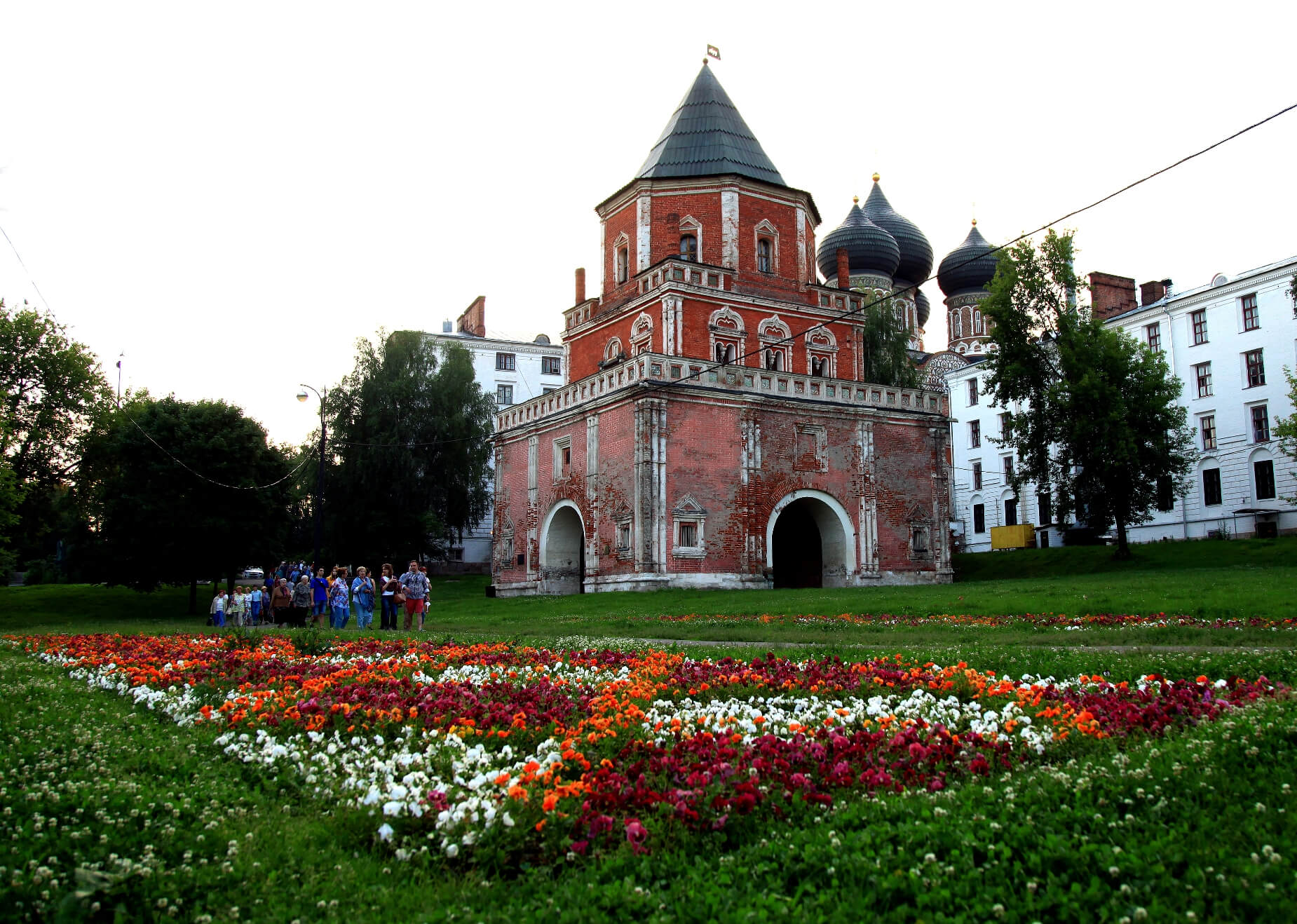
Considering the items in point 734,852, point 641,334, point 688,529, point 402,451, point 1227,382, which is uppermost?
point 641,334

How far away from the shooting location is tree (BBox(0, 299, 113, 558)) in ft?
129

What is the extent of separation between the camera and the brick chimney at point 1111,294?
5494 cm

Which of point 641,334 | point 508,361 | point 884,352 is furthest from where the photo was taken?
point 508,361

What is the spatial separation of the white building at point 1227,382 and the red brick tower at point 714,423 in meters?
8.15

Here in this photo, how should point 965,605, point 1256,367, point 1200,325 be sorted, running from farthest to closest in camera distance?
point 1200,325
point 1256,367
point 965,605

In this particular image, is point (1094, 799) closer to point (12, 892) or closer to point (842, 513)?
point (12, 892)

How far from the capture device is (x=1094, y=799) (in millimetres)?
5258

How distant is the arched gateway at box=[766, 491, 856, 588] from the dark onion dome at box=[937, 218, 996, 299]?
39.5 m

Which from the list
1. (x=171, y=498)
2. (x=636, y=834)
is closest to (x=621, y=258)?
(x=171, y=498)

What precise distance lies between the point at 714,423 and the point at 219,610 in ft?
55.9

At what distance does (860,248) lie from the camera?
63.5 m

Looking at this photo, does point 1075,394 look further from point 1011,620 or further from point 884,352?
point 1011,620

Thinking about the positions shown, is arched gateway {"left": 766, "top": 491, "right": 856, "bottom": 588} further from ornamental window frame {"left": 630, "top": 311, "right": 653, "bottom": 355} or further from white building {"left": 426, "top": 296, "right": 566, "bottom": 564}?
white building {"left": 426, "top": 296, "right": 566, "bottom": 564}

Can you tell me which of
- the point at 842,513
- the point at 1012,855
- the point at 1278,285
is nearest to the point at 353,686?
the point at 1012,855
